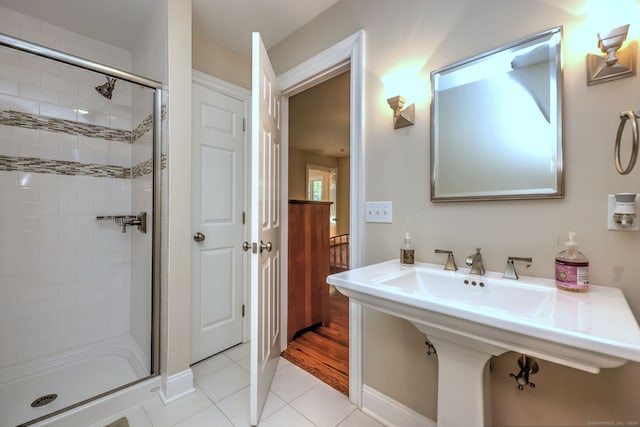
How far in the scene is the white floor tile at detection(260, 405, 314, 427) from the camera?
4.39ft

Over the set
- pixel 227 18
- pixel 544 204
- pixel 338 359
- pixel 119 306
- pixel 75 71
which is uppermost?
pixel 227 18

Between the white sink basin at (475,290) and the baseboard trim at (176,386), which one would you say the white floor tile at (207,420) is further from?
the white sink basin at (475,290)

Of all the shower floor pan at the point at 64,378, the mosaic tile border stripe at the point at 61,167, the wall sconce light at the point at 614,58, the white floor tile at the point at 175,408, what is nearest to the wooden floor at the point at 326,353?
the white floor tile at the point at 175,408

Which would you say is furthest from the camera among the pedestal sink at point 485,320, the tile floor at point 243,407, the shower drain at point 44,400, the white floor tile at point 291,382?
the white floor tile at point 291,382

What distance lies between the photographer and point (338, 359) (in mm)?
1957

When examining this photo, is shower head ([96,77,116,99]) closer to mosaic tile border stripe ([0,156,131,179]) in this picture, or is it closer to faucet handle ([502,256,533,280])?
mosaic tile border stripe ([0,156,131,179])

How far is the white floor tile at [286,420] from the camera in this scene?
1338 mm

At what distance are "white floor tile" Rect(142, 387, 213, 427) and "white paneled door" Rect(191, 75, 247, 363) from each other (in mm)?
374

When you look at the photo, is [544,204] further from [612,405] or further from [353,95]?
[353,95]

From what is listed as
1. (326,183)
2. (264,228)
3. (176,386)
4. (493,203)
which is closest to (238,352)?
(176,386)

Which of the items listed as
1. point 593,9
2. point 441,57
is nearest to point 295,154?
point 441,57

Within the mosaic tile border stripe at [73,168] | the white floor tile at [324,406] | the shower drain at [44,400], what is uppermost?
the mosaic tile border stripe at [73,168]

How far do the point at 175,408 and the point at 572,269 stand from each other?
201 cm

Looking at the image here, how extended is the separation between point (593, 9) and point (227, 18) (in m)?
1.96
